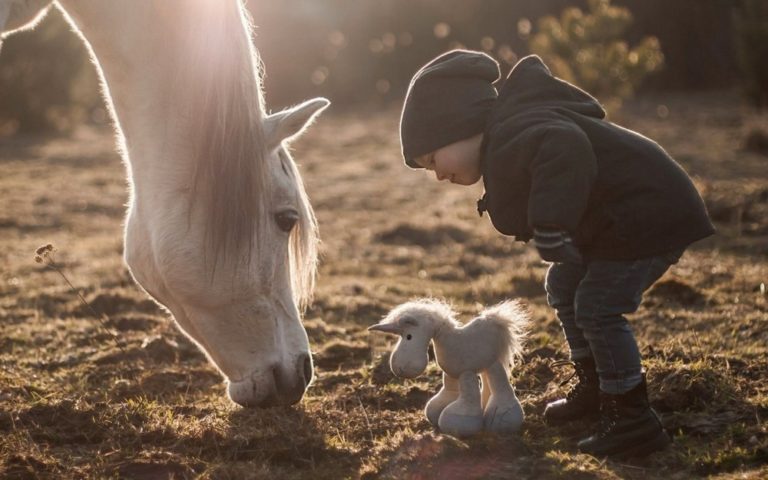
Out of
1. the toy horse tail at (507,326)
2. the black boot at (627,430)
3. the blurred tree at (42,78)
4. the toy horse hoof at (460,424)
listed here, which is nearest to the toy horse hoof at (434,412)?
the toy horse hoof at (460,424)

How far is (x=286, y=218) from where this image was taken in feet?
9.98

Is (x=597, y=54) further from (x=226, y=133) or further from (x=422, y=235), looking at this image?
(x=226, y=133)

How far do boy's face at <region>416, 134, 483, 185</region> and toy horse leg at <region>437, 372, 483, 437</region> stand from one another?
2.33 ft

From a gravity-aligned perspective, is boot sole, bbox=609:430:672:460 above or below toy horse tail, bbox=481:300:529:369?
below

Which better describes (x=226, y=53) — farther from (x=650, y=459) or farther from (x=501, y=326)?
(x=650, y=459)

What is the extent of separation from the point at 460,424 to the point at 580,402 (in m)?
0.49

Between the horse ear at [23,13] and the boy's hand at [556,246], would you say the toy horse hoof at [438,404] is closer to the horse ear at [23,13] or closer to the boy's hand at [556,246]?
the boy's hand at [556,246]

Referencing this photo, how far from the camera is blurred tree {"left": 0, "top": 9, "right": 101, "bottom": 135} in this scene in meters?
18.6

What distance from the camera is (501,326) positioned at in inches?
127

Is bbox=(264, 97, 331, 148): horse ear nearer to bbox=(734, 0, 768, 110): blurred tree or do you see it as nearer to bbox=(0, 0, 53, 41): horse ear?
bbox=(0, 0, 53, 41): horse ear

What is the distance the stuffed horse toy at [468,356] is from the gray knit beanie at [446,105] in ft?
1.97

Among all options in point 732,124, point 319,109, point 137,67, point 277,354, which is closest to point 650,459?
point 277,354

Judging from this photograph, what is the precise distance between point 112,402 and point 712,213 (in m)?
5.84

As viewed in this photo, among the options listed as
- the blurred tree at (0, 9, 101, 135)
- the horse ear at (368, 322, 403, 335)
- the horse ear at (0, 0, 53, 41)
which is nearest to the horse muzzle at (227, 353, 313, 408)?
the horse ear at (368, 322, 403, 335)
